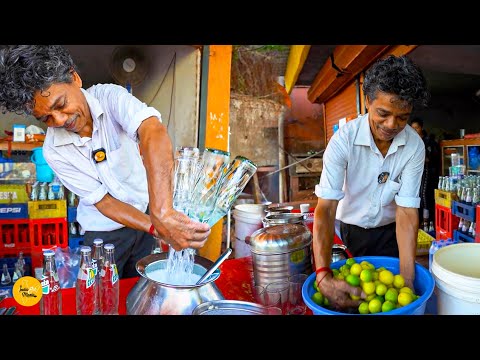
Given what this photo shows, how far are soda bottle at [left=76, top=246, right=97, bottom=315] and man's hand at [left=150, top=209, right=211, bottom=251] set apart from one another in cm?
23

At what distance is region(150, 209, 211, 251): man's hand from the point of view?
0.87m

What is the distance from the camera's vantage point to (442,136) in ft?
8.13

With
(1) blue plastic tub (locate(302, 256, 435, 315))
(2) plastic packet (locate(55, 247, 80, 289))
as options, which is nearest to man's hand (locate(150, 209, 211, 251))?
(1) blue plastic tub (locate(302, 256, 435, 315))

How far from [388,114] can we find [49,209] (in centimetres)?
234

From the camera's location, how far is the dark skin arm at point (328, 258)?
0.90 m

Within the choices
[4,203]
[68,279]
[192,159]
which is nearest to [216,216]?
[192,159]

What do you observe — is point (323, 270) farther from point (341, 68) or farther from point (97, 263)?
point (341, 68)

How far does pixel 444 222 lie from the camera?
2.43 m

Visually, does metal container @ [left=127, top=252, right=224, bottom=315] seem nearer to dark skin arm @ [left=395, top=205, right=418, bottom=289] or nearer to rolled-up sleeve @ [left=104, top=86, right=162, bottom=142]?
rolled-up sleeve @ [left=104, top=86, right=162, bottom=142]

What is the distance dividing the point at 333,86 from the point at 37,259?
8.97 feet

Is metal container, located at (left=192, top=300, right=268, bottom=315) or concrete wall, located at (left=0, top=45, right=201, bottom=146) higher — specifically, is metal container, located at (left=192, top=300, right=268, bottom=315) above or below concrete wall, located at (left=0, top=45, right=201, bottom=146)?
below

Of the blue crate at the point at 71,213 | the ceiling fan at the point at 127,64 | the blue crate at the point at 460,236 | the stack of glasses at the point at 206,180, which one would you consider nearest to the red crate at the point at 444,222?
the blue crate at the point at 460,236

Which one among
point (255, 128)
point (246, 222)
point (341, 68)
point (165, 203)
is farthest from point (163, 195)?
point (255, 128)
